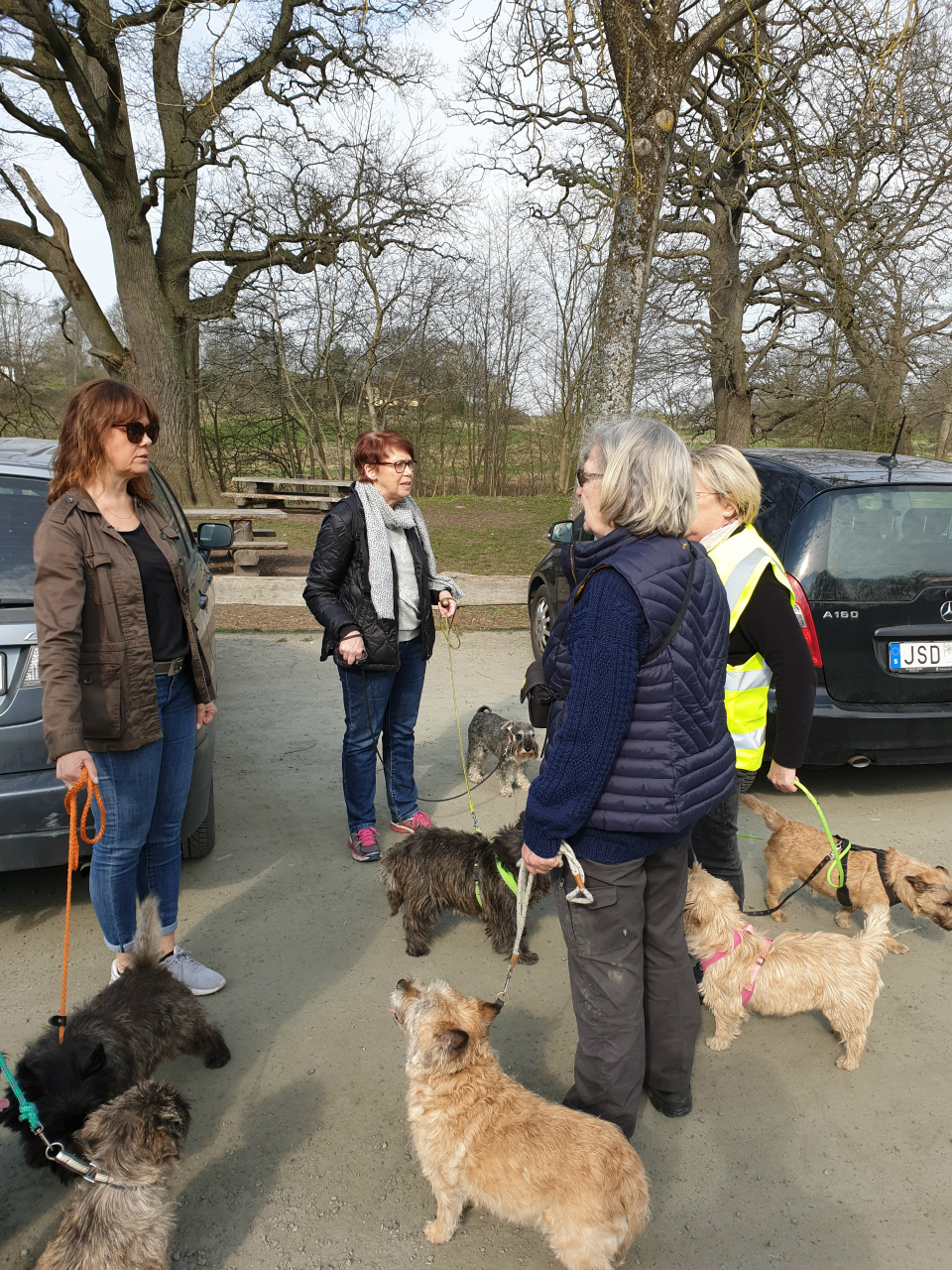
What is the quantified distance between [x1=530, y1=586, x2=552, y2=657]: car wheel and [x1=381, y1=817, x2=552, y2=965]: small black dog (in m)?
3.96

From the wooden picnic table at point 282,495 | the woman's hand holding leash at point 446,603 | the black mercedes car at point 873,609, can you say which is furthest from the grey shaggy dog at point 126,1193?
the wooden picnic table at point 282,495

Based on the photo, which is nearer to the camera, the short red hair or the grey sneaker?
the grey sneaker

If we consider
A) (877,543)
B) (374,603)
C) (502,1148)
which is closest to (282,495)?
(374,603)

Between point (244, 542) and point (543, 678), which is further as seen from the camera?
point (244, 542)

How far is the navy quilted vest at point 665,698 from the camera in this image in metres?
1.82

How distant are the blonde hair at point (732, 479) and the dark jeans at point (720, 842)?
106 centimetres

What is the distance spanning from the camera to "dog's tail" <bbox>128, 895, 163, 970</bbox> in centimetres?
245

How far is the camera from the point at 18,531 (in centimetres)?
341

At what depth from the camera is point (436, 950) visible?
3.31 metres

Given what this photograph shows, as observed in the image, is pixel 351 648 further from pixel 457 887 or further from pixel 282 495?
pixel 282 495

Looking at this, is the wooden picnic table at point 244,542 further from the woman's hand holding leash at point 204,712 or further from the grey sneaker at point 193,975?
the grey sneaker at point 193,975

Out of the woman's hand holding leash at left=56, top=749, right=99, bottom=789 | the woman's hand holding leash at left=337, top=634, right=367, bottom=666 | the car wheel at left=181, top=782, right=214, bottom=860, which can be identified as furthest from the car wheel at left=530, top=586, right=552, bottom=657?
the woman's hand holding leash at left=56, top=749, right=99, bottom=789

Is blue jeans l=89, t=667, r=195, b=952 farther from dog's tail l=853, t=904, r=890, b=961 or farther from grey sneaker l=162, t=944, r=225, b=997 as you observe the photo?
dog's tail l=853, t=904, r=890, b=961

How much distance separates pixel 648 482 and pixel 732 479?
39.5 inches
